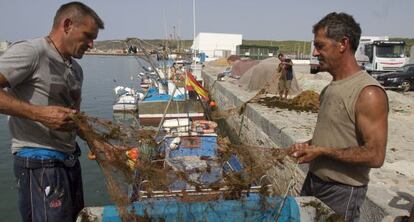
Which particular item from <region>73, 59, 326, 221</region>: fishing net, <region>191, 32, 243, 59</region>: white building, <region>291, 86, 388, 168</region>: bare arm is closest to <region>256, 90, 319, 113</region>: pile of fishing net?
<region>73, 59, 326, 221</region>: fishing net

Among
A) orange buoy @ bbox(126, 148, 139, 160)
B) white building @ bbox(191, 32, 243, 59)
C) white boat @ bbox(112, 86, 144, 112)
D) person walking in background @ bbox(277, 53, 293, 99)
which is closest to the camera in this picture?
orange buoy @ bbox(126, 148, 139, 160)

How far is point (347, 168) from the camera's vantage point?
258 cm

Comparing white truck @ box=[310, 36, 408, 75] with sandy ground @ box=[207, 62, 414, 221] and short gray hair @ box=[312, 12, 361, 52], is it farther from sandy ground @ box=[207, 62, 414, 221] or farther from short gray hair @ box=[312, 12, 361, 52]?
short gray hair @ box=[312, 12, 361, 52]

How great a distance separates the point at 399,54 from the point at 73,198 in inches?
1043

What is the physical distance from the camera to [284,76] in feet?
48.7

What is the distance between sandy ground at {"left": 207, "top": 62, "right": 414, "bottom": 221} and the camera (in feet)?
12.4

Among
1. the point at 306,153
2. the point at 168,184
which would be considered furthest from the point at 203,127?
the point at 306,153

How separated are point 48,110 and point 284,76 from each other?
523 inches

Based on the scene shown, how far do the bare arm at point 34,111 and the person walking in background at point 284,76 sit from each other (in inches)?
487

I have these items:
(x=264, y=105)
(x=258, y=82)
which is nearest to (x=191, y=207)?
(x=264, y=105)

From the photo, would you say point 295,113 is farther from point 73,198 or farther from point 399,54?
point 399,54

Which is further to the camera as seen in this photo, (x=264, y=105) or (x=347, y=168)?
(x=264, y=105)

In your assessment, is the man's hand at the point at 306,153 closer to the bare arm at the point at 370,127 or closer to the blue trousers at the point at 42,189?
the bare arm at the point at 370,127

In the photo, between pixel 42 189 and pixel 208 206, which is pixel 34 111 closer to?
pixel 42 189
